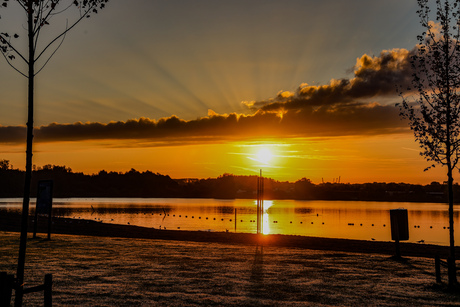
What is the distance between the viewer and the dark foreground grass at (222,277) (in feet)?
36.9

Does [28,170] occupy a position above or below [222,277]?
above

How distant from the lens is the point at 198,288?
12.5 metres

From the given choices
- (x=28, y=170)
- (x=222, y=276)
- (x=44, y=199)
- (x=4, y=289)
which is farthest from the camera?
(x=44, y=199)

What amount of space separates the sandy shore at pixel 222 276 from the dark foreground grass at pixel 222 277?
3 centimetres

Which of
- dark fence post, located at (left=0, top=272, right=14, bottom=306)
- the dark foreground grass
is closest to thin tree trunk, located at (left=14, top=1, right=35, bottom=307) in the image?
dark fence post, located at (left=0, top=272, right=14, bottom=306)

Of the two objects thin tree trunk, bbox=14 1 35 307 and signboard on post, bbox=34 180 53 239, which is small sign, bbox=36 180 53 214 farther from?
thin tree trunk, bbox=14 1 35 307

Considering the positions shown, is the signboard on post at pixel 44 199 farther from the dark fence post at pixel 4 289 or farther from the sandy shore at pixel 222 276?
the dark fence post at pixel 4 289

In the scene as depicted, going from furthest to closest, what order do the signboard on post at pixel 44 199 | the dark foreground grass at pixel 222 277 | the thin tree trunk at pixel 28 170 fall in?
the signboard on post at pixel 44 199, the dark foreground grass at pixel 222 277, the thin tree trunk at pixel 28 170

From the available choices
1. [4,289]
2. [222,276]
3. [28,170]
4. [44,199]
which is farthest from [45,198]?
[4,289]

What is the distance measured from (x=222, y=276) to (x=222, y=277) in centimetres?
18

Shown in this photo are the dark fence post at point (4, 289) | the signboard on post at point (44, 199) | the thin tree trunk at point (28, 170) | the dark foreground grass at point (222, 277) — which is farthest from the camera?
the signboard on post at point (44, 199)

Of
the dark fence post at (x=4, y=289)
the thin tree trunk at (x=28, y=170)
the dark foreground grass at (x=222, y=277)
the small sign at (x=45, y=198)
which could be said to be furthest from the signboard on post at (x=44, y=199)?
the dark fence post at (x=4, y=289)

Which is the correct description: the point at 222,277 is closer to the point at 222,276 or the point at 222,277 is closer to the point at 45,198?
the point at 222,276

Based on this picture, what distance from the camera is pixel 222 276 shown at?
47.1 feet
